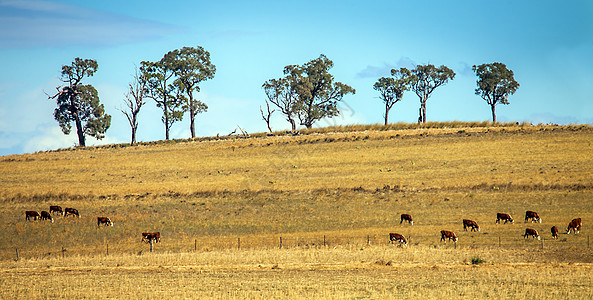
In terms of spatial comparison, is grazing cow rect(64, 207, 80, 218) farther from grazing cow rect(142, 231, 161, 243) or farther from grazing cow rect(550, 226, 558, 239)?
grazing cow rect(550, 226, 558, 239)

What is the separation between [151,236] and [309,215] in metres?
14.4

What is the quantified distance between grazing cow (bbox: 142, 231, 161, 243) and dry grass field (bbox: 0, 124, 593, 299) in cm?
79

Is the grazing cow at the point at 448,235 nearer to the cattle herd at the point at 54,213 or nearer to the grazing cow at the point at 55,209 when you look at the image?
the cattle herd at the point at 54,213

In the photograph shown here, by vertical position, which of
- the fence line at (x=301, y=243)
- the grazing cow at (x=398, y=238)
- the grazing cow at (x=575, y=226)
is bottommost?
the fence line at (x=301, y=243)

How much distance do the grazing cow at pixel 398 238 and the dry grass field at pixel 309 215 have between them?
1116 mm

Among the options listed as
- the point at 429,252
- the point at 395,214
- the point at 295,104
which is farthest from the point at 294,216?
the point at 295,104

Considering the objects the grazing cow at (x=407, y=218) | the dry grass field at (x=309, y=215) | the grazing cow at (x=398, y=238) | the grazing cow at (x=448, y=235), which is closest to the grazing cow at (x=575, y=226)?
the dry grass field at (x=309, y=215)

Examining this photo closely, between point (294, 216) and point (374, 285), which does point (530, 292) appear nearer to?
point (374, 285)

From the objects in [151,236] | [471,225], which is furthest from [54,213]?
[471,225]

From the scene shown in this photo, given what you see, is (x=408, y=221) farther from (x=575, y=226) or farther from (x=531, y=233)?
(x=575, y=226)

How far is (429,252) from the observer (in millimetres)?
40812

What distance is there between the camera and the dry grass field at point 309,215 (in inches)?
1313

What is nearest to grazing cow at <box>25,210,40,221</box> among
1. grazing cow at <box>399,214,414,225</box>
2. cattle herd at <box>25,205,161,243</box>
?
cattle herd at <box>25,205,161,243</box>

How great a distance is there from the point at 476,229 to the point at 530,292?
17274mm
